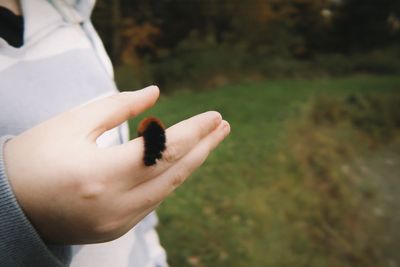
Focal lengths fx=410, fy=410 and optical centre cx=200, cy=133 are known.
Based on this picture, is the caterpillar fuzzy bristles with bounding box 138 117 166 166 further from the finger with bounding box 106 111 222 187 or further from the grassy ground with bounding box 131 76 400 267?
the grassy ground with bounding box 131 76 400 267

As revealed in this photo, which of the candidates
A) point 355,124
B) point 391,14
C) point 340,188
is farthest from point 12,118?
point 391,14

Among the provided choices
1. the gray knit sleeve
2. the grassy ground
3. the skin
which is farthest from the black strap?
the grassy ground

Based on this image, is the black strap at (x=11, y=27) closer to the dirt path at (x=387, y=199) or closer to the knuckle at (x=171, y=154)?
the knuckle at (x=171, y=154)

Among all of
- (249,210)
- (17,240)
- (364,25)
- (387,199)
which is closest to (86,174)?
(17,240)

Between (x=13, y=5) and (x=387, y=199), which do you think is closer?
(x=13, y=5)

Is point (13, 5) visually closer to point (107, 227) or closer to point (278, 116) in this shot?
point (107, 227)

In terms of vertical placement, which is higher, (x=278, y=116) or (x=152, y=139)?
(x=152, y=139)
